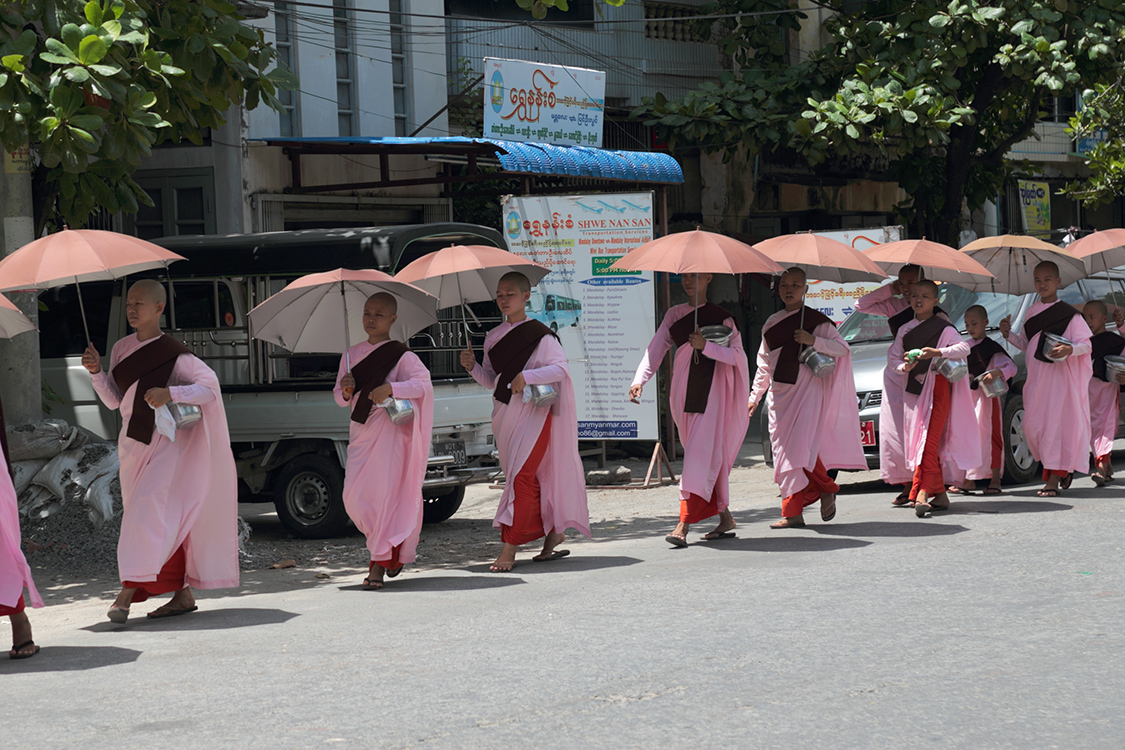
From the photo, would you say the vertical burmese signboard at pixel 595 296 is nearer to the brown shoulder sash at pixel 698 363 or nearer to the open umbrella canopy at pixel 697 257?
the brown shoulder sash at pixel 698 363

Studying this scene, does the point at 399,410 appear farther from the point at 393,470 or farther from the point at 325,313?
the point at 325,313

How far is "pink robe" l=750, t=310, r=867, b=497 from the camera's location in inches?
391

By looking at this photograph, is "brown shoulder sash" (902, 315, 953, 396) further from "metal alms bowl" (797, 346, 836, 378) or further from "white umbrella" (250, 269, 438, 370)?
"white umbrella" (250, 269, 438, 370)

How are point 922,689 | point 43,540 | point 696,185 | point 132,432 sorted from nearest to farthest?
point 922,689 < point 132,432 < point 43,540 < point 696,185

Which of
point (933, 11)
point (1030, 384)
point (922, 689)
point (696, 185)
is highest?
point (933, 11)

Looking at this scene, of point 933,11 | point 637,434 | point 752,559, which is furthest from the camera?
point 933,11

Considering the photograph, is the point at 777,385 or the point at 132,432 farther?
the point at 777,385

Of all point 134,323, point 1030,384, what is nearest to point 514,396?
point 134,323

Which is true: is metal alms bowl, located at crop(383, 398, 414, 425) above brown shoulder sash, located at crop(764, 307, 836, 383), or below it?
below

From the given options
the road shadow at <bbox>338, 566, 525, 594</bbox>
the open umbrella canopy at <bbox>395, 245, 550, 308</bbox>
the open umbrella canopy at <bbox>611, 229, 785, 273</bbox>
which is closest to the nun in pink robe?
the open umbrella canopy at <bbox>611, 229, 785, 273</bbox>

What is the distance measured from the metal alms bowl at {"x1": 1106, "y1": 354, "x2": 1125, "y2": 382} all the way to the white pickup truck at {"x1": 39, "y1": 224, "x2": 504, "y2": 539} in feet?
17.5

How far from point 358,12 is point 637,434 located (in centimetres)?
754

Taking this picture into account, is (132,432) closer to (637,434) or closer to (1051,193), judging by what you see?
(637,434)

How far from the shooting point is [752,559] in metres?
8.57
